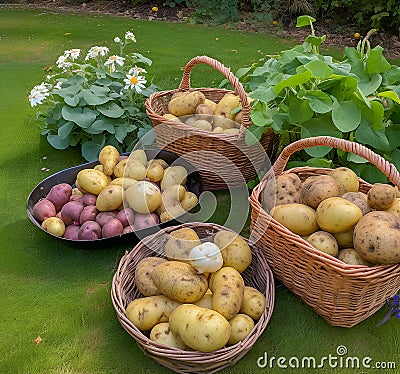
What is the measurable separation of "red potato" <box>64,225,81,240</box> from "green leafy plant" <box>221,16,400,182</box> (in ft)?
2.53

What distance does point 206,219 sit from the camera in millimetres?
2021

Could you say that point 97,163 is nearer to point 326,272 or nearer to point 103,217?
point 103,217

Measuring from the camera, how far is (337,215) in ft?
4.63

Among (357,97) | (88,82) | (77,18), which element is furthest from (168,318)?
(77,18)

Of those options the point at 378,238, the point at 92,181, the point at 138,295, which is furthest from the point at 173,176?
the point at 378,238

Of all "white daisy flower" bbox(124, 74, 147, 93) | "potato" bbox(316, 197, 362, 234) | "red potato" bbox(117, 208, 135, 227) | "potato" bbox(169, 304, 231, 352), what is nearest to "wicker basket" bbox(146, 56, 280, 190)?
"white daisy flower" bbox(124, 74, 147, 93)

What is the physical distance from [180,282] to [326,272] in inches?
16.3

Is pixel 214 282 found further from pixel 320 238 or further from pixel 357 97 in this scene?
pixel 357 97

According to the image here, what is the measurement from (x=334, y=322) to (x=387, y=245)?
373mm

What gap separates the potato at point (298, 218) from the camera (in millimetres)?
1484

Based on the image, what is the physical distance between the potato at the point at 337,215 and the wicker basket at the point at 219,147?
61 centimetres

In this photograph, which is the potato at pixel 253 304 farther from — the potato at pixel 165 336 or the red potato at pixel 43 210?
the red potato at pixel 43 210

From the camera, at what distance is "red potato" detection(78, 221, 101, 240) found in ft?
5.70

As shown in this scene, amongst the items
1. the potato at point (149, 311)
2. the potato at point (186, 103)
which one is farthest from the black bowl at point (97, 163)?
the potato at point (149, 311)
